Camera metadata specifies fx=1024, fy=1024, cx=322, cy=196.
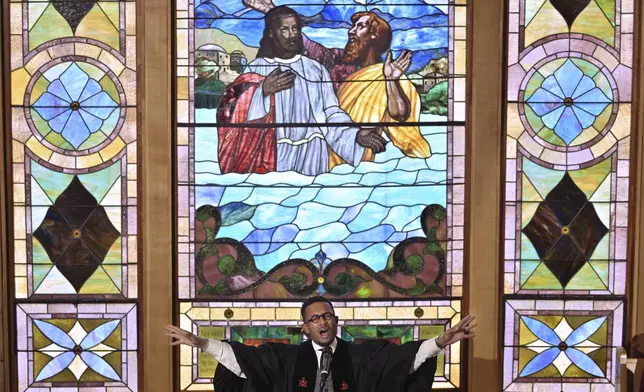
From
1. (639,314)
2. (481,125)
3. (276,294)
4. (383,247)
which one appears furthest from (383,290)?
(639,314)

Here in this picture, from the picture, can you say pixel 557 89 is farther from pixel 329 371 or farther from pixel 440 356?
pixel 329 371

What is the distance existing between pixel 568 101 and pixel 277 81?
5.62 feet

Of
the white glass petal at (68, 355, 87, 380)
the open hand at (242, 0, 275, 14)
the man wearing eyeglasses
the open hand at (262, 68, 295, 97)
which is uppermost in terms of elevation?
the open hand at (242, 0, 275, 14)

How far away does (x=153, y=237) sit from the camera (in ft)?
19.5

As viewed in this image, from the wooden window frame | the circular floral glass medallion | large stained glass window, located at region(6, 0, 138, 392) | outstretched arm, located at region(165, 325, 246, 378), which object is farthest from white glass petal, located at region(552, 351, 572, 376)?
the circular floral glass medallion

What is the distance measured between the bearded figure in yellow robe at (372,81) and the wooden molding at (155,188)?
58 centimetres

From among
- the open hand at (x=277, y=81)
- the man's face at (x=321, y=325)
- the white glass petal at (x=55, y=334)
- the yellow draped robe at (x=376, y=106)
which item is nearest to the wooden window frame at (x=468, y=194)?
the white glass petal at (x=55, y=334)

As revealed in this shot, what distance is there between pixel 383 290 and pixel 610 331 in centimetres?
137

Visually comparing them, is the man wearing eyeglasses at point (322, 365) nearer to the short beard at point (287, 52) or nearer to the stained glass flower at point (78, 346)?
the stained glass flower at point (78, 346)

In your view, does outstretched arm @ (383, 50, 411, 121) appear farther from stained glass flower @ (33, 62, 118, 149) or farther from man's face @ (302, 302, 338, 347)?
stained glass flower @ (33, 62, 118, 149)

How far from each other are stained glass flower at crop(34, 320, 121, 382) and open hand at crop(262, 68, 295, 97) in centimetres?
163

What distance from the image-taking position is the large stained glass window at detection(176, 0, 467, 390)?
5984mm

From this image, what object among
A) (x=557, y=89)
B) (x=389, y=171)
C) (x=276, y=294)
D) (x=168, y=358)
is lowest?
(x=168, y=358)

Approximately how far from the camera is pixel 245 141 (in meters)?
6.00
